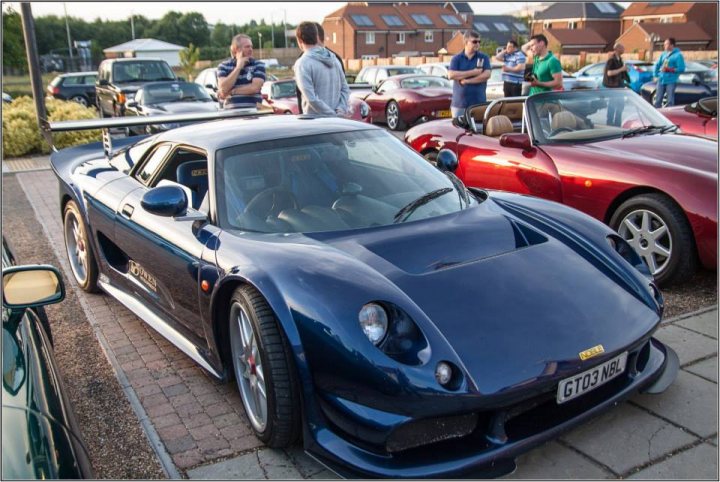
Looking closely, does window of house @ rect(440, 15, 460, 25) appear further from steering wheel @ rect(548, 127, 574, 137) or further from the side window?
the side window

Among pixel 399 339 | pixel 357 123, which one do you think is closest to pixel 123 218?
pixel 357 123

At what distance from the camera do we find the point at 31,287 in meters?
2.27

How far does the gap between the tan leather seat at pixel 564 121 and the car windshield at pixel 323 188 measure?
2.20 meters

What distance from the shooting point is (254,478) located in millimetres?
2645

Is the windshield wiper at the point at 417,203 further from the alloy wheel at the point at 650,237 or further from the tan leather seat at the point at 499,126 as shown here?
the tan leather seat at the point at 499,126

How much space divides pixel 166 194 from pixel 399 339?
1557 mm

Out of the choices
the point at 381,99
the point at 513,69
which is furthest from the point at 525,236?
the point at 381,99

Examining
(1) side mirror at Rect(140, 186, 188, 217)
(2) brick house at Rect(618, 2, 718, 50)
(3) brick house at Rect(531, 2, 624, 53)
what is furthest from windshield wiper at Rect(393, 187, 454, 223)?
(3) brick house at Rect(531, 2, 624, 53)

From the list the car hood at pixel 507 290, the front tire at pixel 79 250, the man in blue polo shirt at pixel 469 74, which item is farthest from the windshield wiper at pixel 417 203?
the man in blue polo shirt at pixel 469 74

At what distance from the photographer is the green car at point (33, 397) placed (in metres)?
1.62

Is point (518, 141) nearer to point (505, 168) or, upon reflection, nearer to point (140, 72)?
point (505, 168)

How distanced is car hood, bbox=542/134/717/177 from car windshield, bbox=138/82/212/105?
354 inches

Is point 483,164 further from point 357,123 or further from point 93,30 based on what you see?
point 93,30

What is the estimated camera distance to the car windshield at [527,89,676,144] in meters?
5.52
